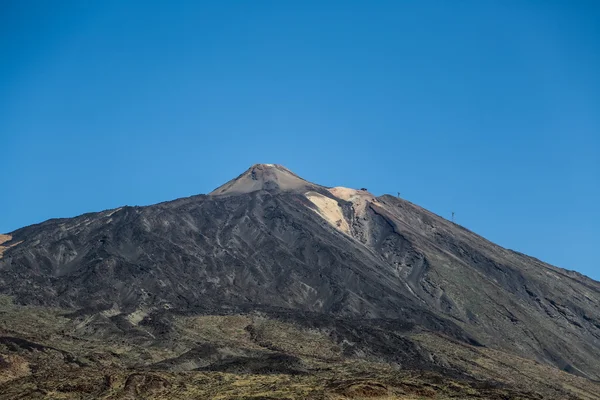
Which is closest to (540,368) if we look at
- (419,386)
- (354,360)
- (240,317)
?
(354,360)

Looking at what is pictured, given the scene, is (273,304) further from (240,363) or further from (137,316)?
(240,363)

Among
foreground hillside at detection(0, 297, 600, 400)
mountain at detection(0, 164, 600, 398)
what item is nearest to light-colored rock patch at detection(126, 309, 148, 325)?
mountain at detection(0, 164, 600, 398)

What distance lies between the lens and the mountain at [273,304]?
112m

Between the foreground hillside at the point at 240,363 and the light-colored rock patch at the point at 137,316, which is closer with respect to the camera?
the foreground hillside at the point at 240,363

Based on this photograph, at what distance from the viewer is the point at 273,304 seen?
152 m

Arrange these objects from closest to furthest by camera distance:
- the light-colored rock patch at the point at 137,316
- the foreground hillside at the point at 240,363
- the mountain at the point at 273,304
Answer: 1. the foreground hillside at the point at 240,363
2. the mountain at the point at 273,304
3. the light-colored rock patch at the point at 137,316

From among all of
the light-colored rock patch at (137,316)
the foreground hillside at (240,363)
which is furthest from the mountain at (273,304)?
the foreground hillside at (240,363)

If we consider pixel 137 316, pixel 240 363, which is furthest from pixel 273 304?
pixel 240 363

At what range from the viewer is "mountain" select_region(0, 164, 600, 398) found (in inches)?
4407

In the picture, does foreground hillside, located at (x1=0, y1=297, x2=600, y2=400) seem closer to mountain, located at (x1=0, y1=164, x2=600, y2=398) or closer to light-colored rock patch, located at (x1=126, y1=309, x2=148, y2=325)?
mountain, located at (x1=0, y1=164, x2=600, y2=398)

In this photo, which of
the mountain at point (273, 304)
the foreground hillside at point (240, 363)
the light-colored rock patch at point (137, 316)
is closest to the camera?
the foreground hillside at point (240, 363)

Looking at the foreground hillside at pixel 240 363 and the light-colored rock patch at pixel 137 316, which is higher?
the light-colored rock patch at pixel 137 316

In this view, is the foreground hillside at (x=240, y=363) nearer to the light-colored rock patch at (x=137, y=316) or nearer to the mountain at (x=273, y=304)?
the mountain at (x=273, y=304)

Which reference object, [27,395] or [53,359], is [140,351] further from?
[27,395]
